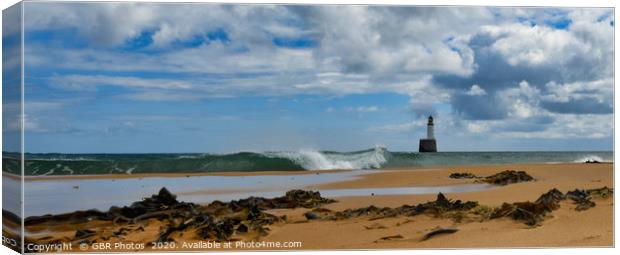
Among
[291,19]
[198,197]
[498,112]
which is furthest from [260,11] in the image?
[498,112]

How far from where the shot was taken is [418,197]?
12.1 meters

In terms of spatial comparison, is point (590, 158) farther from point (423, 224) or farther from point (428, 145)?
point (423, 224)

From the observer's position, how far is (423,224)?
11828 millimetres

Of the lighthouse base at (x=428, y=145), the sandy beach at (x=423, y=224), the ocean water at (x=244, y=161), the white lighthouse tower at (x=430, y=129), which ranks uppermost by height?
the white lighthouse tower at (x=430, y=129)

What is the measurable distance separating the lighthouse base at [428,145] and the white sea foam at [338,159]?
512 millimetres

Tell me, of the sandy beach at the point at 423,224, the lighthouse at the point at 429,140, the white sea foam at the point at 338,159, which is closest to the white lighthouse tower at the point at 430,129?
the lighthouse at the point at 429,140

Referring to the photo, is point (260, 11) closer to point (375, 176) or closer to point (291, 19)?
point (291, 19)

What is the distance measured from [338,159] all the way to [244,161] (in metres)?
1.22

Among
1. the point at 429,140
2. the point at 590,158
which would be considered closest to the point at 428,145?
the point at 429,140

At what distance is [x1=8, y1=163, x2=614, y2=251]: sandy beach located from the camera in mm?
11406

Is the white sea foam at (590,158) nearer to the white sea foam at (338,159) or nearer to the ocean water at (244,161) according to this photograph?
the ocean water at (244,161)

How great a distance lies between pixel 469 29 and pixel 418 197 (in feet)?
7.46

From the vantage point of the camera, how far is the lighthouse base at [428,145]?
12258mm

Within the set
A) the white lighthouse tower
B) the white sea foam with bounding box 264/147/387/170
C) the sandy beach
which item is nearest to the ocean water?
the white sea foam with bounding box 264/147/387/170
